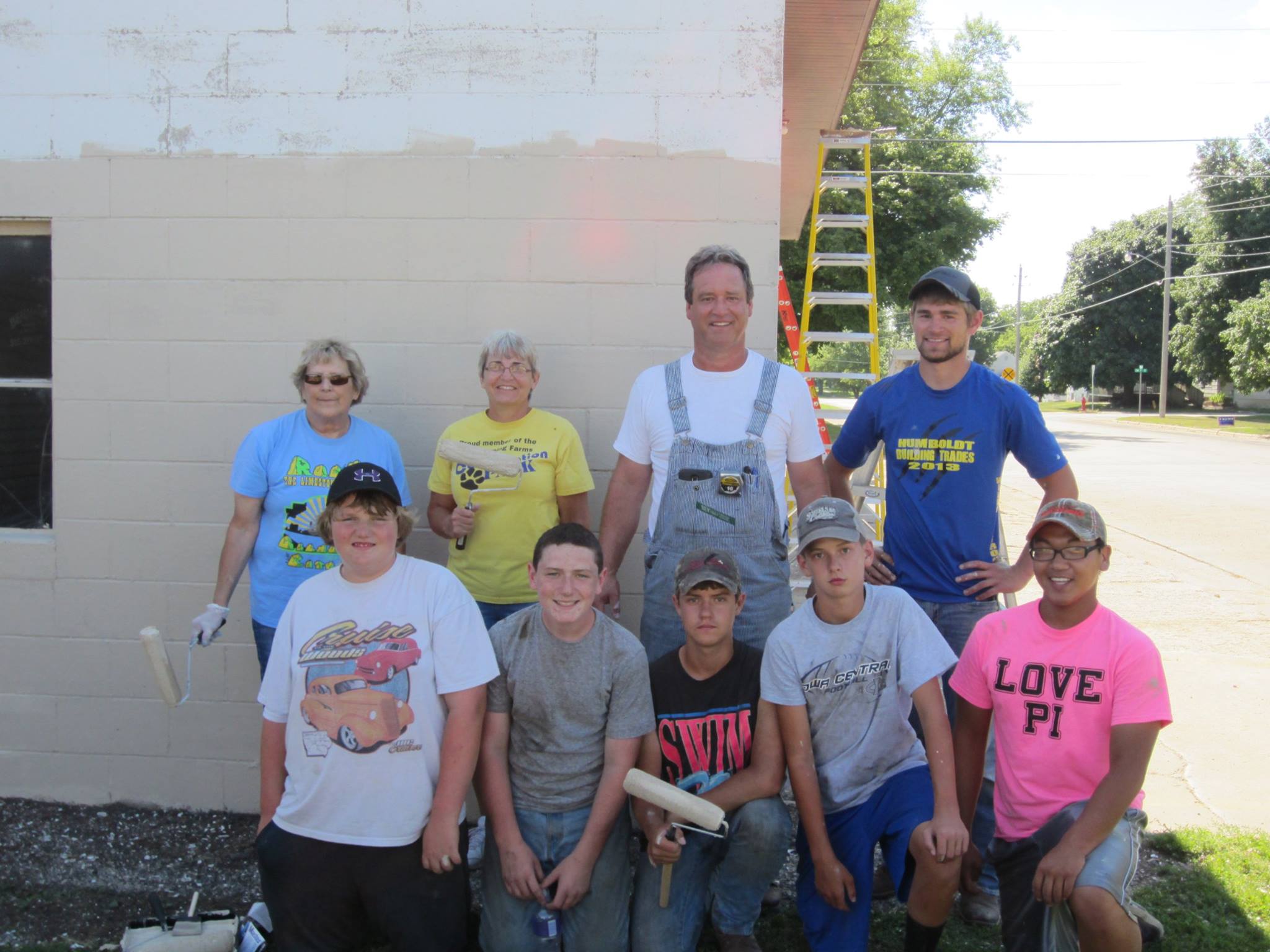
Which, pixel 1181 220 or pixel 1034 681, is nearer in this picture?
pixel 1034 681

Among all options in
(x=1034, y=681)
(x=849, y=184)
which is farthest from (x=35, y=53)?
(x=849, y=184)

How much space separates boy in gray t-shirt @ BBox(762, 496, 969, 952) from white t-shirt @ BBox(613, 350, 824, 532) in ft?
1.06

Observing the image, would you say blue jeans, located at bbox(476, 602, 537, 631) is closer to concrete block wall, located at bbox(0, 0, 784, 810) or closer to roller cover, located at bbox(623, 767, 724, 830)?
concrete block wall, located at bbox(0, 0, 784, 810)

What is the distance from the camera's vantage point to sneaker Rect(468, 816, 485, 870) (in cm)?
379

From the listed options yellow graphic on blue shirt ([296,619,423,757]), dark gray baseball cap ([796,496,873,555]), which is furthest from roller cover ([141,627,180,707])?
dark gray baseball cap ([796,496,873,555])

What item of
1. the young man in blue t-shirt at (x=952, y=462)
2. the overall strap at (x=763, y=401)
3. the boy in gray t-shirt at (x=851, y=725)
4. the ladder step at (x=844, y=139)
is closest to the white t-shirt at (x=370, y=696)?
the boy in gray t-shirt at (x=851, y=725)

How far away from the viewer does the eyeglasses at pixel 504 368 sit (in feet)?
11.6

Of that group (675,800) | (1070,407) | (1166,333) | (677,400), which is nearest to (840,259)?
(677,400)

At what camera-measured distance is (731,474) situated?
127 inches

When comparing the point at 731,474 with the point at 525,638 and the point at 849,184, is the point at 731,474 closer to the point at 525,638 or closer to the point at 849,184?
the point at 525,638

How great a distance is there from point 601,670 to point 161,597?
2308mm

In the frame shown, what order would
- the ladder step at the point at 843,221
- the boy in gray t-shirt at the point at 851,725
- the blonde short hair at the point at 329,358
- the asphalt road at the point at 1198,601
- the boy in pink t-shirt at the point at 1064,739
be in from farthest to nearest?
the ladder step at the point at 843,221
the asphalt road at the point at 1198,601
the blonde short hair at the point at 329,358
the boy in gray t-shirt at the point at 851,725
the boy in pink t-shirt at the point at 1064,739

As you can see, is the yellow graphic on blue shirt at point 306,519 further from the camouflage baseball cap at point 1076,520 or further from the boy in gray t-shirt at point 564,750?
the camouflage baseball cap at point 1076,520

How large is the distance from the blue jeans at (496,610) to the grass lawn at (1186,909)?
4.25 ft
